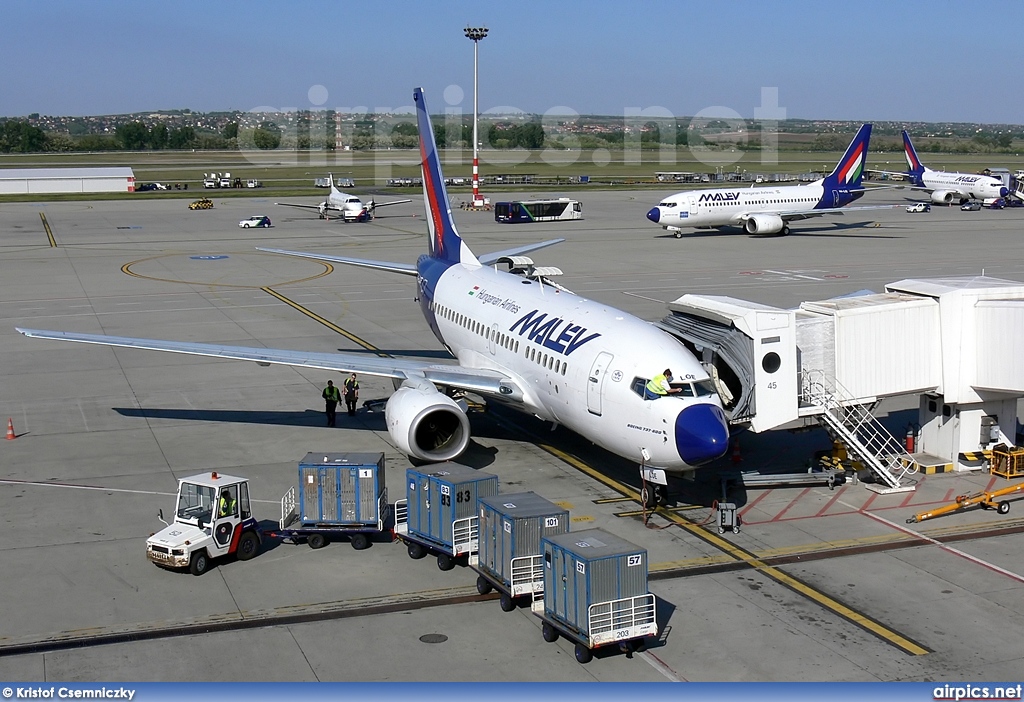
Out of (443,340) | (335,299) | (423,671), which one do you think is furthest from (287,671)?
(335,299)

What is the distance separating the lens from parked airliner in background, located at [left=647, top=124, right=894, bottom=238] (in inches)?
3647

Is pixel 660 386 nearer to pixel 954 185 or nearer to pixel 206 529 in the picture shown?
pixel 206 529

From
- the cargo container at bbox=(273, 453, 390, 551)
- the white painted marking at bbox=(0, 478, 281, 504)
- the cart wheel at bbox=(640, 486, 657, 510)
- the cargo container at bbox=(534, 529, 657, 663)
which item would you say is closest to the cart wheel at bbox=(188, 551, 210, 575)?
the cargo container at bbox=(273, 453, 390, 551)

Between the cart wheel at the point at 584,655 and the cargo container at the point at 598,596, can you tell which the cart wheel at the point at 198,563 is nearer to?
the cargo container at the point at 598,596

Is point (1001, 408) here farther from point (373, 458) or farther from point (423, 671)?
point (423, 671)

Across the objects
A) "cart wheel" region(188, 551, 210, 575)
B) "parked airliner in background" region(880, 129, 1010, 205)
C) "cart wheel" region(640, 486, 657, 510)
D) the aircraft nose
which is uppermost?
"parked airliner in background" region(880, 129, 1010, 205)

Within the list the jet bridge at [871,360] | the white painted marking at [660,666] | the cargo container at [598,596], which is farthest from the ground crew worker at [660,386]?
the white painted marking at [660,666]

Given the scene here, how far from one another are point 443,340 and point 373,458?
13702 mm

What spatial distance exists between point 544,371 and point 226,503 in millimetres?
9490

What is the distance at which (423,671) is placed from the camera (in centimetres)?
1805

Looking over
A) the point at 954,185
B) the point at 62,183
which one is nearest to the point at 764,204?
the point at 954,185

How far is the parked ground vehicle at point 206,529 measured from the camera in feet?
73.4

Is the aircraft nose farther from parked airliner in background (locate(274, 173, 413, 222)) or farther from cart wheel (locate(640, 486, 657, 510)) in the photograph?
parked airliner in background (locate(274, 173, 413, 222))

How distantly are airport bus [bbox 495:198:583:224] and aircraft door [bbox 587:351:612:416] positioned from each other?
270 ft
